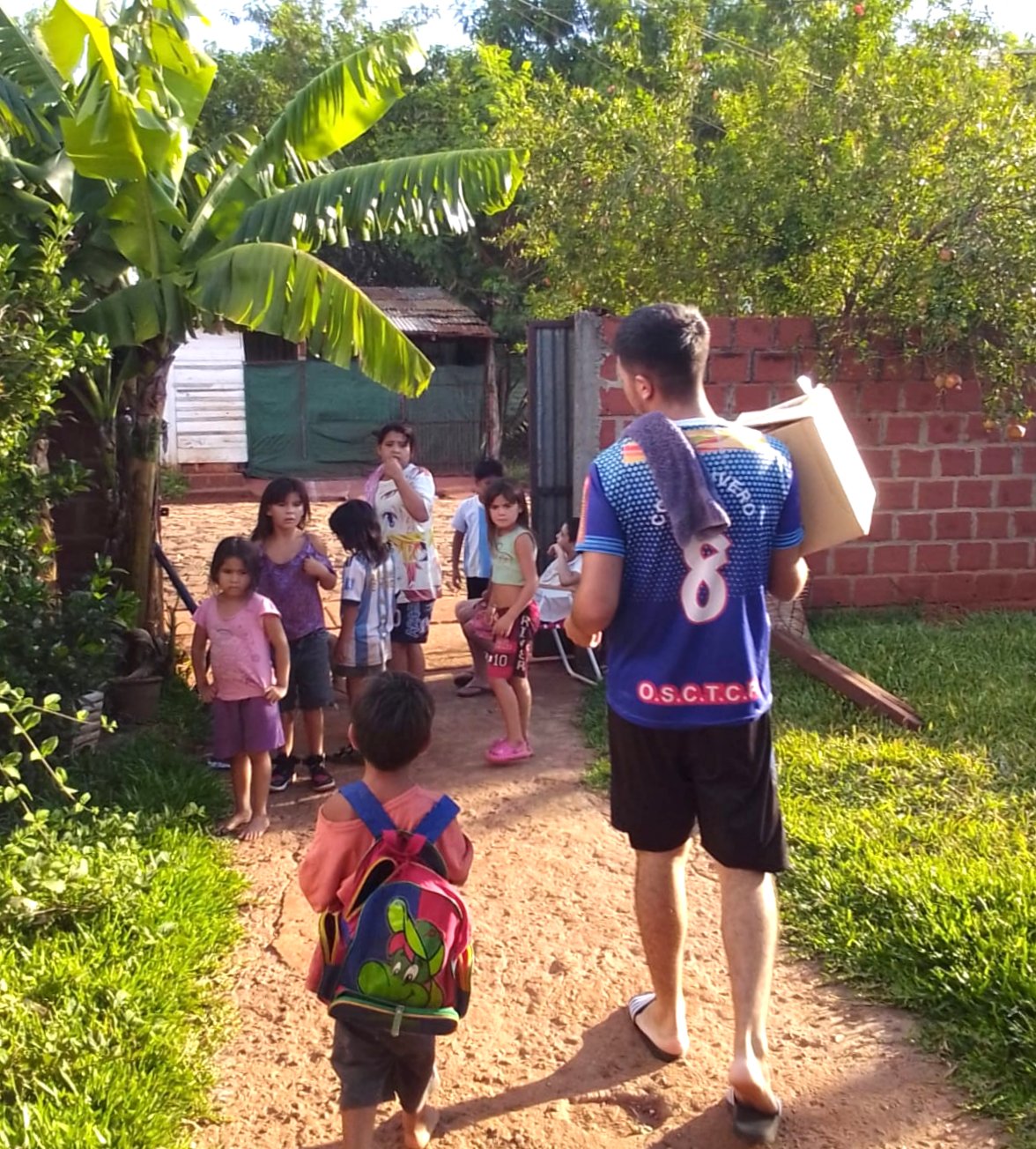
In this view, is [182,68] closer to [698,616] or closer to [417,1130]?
[698,616]

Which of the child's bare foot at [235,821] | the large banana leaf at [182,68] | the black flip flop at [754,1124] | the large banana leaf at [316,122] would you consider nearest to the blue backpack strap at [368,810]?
the black flip flop at [754,1124]

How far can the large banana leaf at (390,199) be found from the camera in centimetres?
Result: 600

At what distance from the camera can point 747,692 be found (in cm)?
273

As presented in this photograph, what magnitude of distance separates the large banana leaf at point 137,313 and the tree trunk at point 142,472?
1.47 ft

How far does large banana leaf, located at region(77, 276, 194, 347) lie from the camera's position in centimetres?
551

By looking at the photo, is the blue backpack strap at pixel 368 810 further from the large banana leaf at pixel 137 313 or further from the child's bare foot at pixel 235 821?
the large banana leaf at pixel 137 313

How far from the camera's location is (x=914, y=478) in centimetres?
715

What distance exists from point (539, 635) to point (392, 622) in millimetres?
1714

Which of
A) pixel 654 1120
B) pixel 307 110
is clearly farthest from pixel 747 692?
pixel 307 110

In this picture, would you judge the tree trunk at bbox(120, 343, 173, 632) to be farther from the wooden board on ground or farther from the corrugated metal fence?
the wooden board on ground

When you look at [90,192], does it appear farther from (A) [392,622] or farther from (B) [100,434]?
(A) [392,622]

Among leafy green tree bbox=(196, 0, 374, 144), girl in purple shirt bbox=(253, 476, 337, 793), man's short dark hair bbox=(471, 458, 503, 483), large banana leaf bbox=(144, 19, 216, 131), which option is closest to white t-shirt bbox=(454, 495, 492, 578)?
man's short dark hair bbox=(471, 458, 503, 483)

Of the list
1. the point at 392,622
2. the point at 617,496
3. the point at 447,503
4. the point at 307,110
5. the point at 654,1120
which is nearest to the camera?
the point at 617,496

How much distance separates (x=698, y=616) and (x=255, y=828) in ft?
8.85
